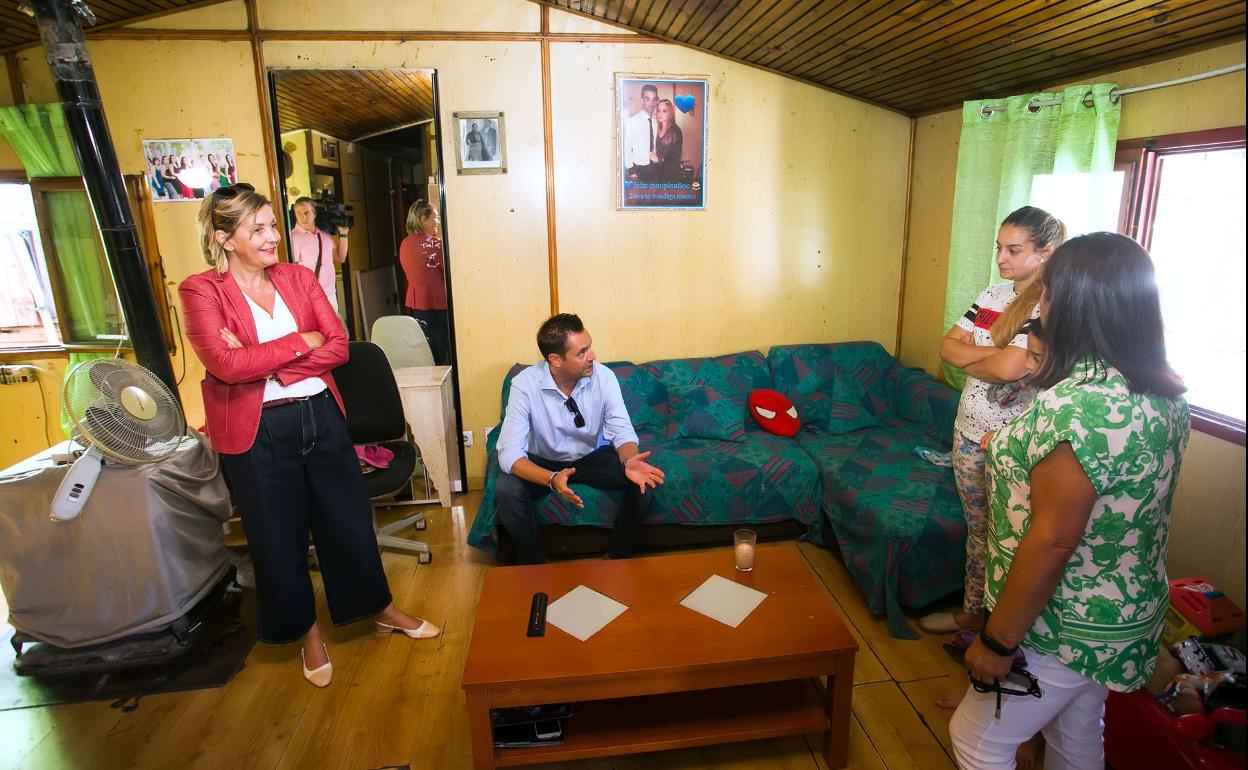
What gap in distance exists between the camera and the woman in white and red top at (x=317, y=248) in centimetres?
333

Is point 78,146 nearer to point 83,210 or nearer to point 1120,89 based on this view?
point 83,210

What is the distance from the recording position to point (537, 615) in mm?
1820

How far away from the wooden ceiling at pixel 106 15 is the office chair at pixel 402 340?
168cm

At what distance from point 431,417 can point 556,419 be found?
0.86m

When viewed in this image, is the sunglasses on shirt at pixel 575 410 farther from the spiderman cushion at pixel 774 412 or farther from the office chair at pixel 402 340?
the office chair at pixel 402 340

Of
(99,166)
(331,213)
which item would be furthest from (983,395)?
(99,166)

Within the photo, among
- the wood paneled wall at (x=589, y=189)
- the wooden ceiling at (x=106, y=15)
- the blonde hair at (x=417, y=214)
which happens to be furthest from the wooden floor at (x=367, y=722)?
the wooden ceiling at (x=106, y=15)

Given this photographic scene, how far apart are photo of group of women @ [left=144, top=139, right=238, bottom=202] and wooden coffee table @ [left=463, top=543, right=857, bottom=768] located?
103 inches

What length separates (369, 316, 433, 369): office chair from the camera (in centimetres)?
350

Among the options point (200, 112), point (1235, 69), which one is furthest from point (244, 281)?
point (1235, 69)

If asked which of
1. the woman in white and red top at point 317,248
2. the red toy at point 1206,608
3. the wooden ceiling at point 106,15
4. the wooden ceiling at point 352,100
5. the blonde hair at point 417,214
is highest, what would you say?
the wooden ceiling at point 106,15

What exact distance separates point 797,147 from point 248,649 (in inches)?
136

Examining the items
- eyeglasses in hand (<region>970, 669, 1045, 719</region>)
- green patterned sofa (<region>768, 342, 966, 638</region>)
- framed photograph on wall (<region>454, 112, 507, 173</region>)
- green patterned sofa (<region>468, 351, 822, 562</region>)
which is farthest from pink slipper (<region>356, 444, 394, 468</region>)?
eyeglasses in hand (<region>970, 669, 1045, 719</region>)

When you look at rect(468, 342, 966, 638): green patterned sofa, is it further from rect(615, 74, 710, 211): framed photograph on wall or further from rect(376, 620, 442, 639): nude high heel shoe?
rect(615, 74, 710, 211): framed photograph on wall
